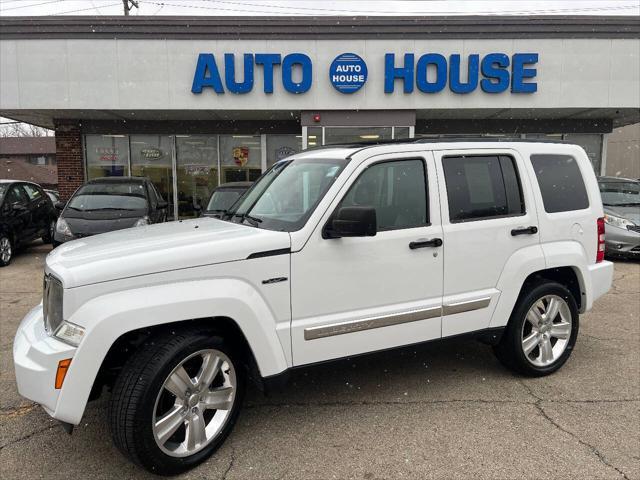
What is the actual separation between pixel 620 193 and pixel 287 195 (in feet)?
30.9

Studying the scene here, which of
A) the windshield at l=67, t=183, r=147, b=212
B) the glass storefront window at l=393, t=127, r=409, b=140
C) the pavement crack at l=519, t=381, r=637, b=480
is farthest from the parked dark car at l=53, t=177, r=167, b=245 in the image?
the glass storefront window at l=393, t=127, r=409, b=140

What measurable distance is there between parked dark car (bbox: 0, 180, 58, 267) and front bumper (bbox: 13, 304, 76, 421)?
22.9 ft

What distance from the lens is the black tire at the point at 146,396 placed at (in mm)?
2594

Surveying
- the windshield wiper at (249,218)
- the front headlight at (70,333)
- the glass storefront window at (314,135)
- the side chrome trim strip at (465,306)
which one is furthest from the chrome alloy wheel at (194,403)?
the glass storefront window at (314,135)

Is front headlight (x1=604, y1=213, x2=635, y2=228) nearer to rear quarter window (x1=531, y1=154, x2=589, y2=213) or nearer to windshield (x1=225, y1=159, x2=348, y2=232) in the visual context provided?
rear quarter window (x1=531, y1=154, x2=589, y2=213)

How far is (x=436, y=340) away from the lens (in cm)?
360

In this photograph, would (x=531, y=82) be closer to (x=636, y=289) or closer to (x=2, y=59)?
(x=636, y=289)

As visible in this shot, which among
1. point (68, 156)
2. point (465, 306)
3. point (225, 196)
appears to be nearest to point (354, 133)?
point (225, 196)

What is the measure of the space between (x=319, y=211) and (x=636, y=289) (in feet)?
20.6

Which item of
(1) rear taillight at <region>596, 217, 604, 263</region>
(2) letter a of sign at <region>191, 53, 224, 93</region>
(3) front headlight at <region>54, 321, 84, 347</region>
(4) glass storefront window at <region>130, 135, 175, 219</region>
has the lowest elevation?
(3) front headlight at <region>54, 321, 84, 347</region>

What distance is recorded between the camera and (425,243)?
3426 mm

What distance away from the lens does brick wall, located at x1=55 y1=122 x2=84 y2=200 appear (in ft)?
49.2

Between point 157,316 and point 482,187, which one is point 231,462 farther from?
point 482,187

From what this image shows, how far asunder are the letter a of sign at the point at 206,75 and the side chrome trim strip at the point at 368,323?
430 inches
